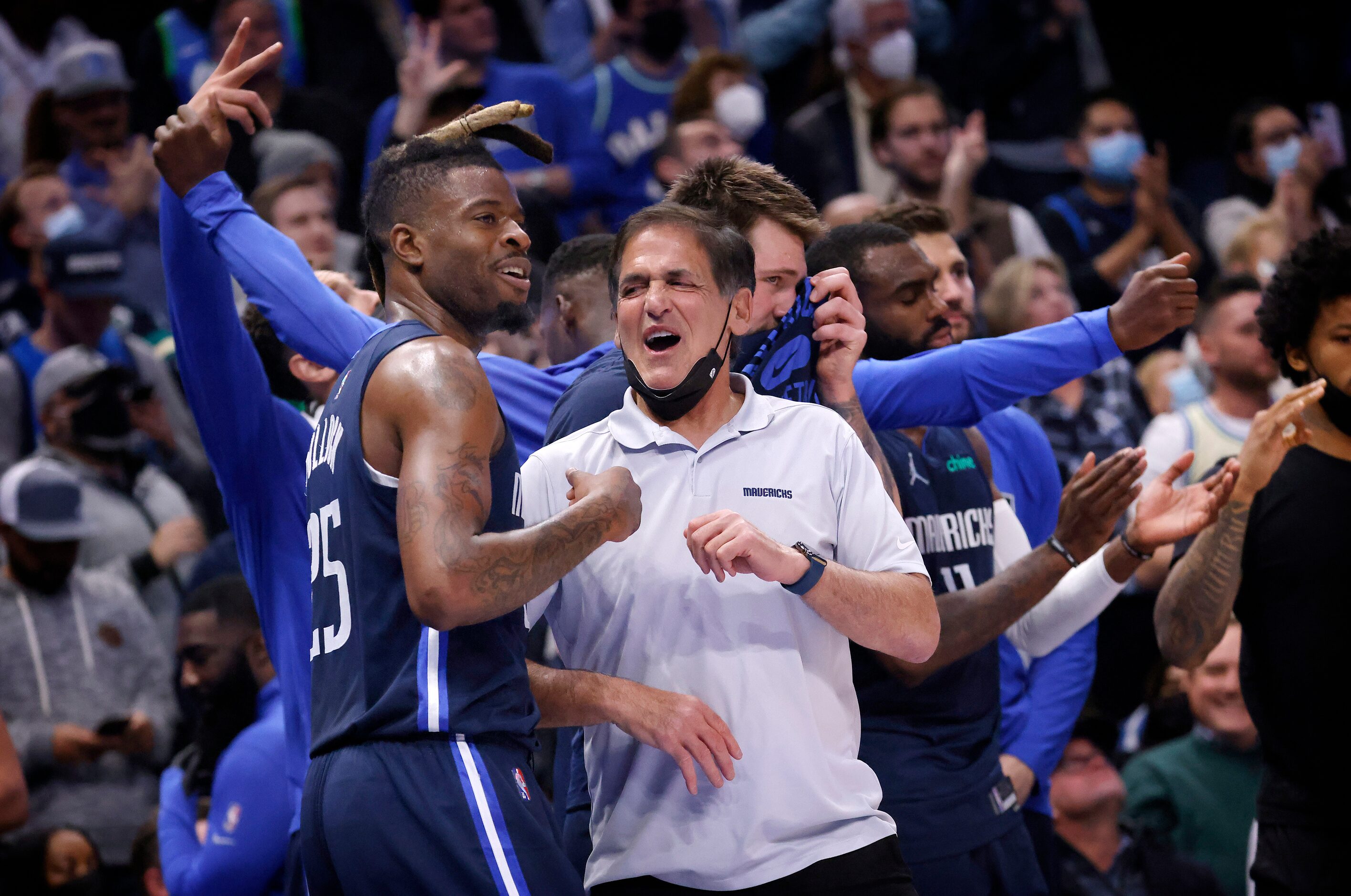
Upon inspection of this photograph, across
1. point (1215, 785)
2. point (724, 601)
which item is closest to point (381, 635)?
point (724, 601)

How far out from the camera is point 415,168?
3115 millimetres

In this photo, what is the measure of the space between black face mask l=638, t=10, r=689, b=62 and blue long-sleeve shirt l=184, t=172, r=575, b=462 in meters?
5.18

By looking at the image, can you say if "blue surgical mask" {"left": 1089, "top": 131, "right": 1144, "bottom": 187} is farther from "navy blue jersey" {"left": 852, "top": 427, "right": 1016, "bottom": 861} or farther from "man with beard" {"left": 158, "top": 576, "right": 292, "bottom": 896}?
"man with beard" {"left": 158, "top": 576, "right": 292, "bottom": 896}

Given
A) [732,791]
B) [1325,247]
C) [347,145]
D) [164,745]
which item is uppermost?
[347,145]

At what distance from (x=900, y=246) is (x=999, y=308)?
8.65 feet

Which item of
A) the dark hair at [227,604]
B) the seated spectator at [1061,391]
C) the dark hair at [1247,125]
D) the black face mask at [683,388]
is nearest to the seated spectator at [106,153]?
the dark hair at [227,604]

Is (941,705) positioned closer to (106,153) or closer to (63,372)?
(63,372)

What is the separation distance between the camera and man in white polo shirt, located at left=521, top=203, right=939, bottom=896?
2.88 metres

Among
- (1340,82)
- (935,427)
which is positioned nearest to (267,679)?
(935,427)

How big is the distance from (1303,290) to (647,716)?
106 inches

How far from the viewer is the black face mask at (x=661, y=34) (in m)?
8.61

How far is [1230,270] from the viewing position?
328 inches

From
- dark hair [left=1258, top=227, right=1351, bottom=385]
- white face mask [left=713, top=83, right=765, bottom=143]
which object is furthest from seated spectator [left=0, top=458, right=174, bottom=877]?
dark hair [left=1258, top=227, right=1351, bottom=385]

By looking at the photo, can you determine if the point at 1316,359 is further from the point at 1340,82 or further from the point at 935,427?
the point at 1340,82
